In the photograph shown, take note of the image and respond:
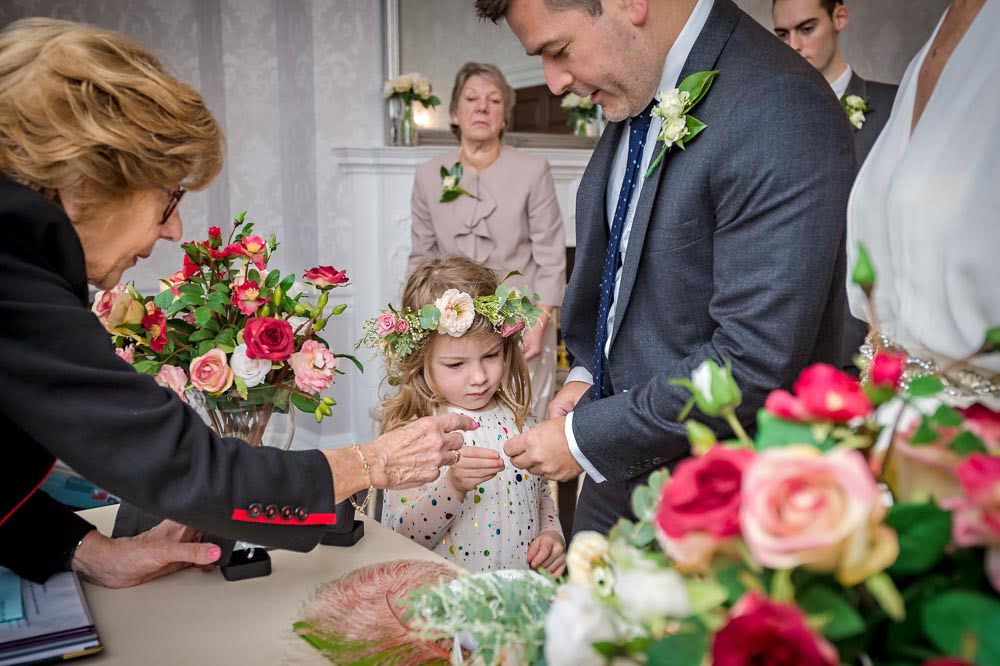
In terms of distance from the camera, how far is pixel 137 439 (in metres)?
1.17

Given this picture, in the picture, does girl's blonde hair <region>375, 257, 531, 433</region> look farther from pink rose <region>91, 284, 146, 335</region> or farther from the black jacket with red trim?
the black jacket with red trim

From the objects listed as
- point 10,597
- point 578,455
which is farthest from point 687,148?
point 10,597

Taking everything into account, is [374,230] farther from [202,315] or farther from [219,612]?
[219,612]

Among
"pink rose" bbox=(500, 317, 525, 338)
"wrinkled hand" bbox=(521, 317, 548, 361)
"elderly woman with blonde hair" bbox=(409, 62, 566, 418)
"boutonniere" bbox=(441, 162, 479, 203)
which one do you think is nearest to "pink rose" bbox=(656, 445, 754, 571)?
"pink rose" bbox=(500, 317, 525, 338)

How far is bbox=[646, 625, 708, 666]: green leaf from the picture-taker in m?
0.56

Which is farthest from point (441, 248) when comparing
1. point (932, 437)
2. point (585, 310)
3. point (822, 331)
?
point (932, 437)

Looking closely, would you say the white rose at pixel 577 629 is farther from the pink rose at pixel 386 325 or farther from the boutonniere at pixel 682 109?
the pink rose at pixel 386 325

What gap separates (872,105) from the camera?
3.31 metres

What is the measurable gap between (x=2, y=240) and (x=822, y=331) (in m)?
1.31

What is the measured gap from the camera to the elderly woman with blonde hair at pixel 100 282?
113 centimetres

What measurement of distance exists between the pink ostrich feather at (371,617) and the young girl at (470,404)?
682mm

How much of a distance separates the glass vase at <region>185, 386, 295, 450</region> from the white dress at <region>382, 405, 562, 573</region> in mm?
505

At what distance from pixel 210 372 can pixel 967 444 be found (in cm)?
126

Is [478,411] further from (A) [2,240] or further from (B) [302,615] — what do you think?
(A) [2,240]
